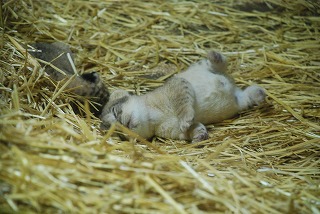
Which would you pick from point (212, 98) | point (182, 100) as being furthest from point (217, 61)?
point (182, 100)

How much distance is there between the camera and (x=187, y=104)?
14.6 feet

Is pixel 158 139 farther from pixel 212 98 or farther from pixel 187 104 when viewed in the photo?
pixel 212 98

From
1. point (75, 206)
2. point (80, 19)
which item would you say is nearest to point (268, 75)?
point (80, 19)

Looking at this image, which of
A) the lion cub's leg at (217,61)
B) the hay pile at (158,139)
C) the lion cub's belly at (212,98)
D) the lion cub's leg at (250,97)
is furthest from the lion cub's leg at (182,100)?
the lion cub's leg at (250,97)

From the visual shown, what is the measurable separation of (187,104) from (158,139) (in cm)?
47

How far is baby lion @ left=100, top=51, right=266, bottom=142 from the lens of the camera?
442 cm

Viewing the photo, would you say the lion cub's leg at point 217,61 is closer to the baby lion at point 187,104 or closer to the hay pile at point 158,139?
the baby lion at point 187,104

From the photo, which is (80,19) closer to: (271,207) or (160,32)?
(160,32)

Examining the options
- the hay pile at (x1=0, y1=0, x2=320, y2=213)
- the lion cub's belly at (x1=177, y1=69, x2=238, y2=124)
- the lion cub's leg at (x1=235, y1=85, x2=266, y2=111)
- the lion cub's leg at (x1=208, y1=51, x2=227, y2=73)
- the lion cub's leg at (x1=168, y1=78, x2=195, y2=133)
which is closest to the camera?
the hay pile at (x1=0, y1=0, x2=320, y2=213)

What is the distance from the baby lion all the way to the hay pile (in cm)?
13

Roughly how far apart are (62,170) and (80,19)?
3.95 metres

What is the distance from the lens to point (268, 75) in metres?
5.33

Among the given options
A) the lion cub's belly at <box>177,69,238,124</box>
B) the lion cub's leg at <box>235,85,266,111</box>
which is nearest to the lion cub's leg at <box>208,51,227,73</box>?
the lion cub's belly at <box>177,69,238,124</box>

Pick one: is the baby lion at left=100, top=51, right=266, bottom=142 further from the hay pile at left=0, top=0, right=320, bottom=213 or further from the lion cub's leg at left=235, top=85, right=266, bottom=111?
the hay pile at left=0, top=0, right=320, bottom=213
